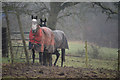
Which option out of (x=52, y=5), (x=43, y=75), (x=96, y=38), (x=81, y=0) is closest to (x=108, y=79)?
(x=43, y=75)

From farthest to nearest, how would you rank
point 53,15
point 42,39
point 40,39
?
point 53,15, point 42,39, point 40,39

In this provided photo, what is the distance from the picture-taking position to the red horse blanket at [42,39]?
995 centimetres

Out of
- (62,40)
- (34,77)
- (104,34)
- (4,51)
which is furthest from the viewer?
(104,34)

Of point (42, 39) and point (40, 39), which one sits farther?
point (42, 39)

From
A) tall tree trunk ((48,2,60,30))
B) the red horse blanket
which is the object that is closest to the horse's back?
the red horse blanket

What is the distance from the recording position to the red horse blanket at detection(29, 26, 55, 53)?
995cm

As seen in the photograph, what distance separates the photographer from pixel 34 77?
760 centimetres

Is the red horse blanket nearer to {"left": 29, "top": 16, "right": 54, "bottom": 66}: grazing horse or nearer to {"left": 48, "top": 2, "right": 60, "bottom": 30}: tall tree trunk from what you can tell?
{"left": 29, "top": 16, "right": 54, "bottom": 66}: grazing horse

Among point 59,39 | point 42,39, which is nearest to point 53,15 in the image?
point 59,39

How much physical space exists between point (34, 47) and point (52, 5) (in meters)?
7.89

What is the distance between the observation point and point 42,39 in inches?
400

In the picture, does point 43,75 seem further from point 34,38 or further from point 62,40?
point 62,40

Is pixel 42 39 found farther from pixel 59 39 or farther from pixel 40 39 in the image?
pixel 59 39

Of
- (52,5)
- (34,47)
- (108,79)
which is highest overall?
(52,5)
